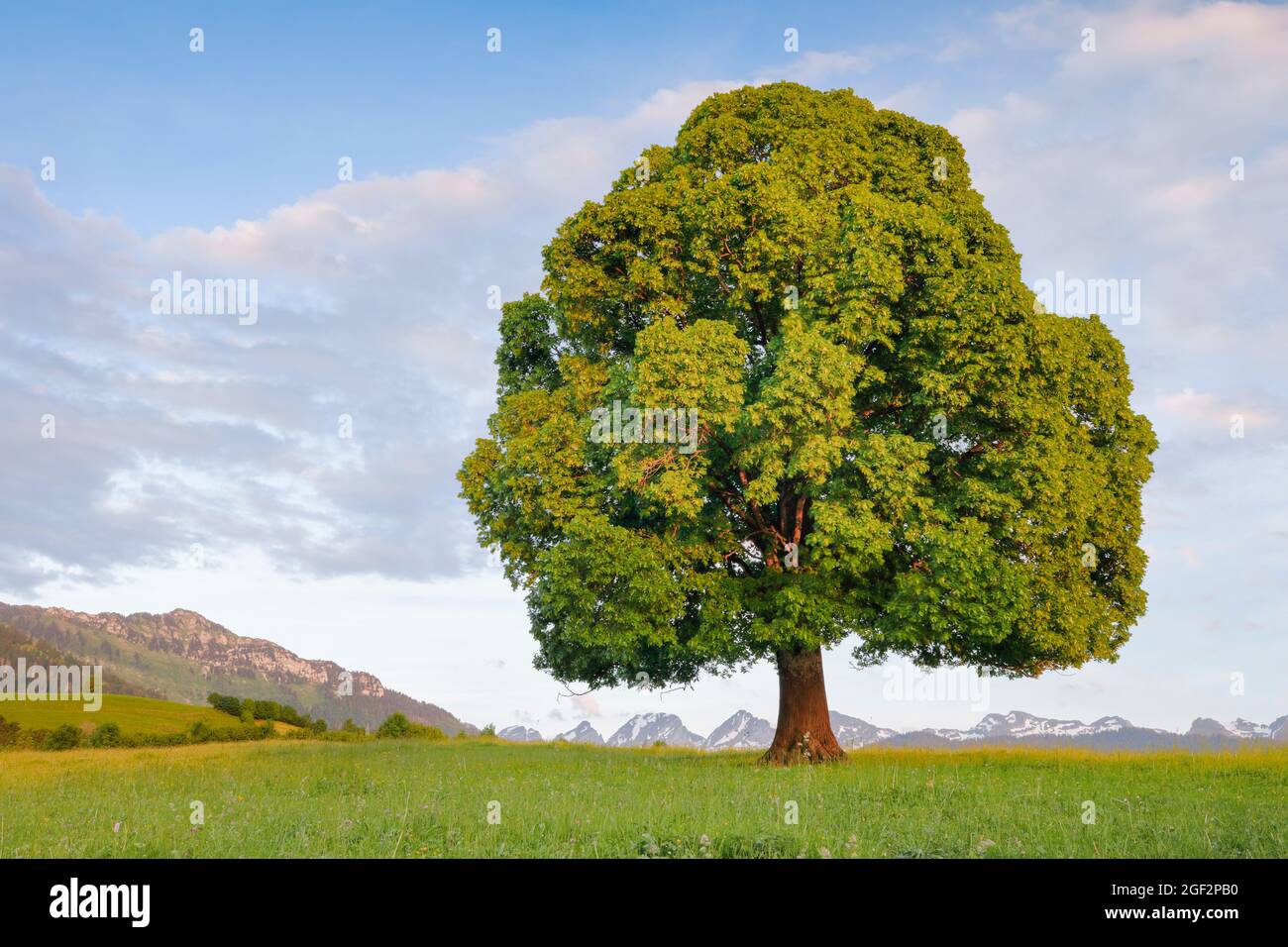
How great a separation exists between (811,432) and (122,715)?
57745mm

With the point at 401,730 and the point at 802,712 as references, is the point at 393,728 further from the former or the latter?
the point at 802,712

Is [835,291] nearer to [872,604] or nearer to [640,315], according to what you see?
[640,315]

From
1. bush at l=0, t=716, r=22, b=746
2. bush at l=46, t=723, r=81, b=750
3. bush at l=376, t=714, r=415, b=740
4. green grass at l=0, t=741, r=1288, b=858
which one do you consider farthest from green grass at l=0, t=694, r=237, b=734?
green grass at l=0, t=741, r=1288, b=858

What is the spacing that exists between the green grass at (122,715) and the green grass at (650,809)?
93.3 feet

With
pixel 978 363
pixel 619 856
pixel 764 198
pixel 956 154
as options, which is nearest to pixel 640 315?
pixel 764 198

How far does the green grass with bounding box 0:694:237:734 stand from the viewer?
5196 cm

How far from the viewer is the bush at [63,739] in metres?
42.4

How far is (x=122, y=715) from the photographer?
200ft

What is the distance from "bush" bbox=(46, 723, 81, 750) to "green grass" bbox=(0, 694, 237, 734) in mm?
2464

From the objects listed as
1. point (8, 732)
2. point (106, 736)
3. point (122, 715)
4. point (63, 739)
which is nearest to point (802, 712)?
point (63, 739)

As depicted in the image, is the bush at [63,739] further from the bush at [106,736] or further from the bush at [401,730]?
the bush at [401,730]

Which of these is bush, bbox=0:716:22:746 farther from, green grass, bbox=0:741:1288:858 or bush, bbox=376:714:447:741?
green grass, bbox=0:741:1288:858
